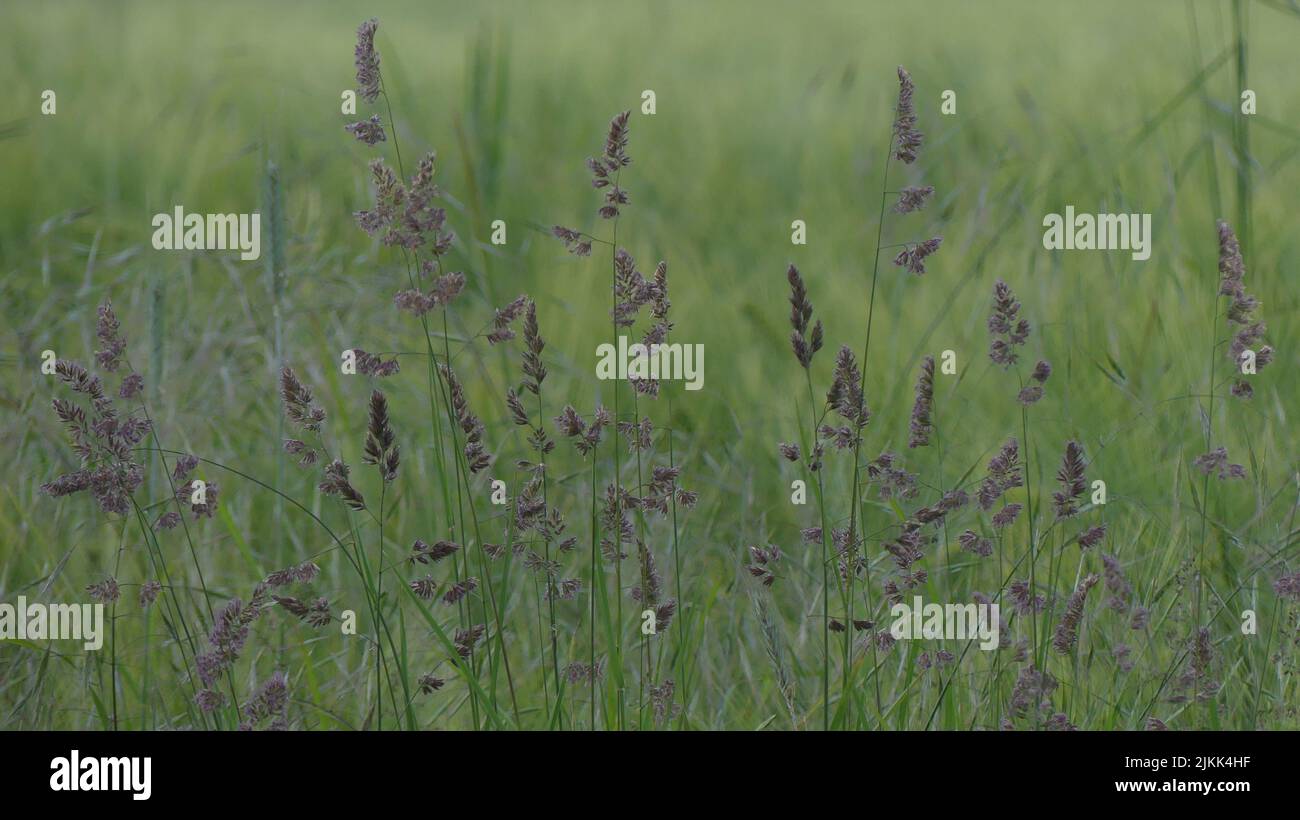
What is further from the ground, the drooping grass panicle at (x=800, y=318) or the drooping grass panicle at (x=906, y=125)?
the drooping grass panicle at (x=906, y=125)

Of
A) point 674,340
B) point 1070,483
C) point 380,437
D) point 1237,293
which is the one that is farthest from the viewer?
point 674,340

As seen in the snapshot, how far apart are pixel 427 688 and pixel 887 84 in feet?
7.41

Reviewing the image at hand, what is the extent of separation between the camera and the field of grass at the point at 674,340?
187cm

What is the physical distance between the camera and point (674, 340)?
2.71 metres

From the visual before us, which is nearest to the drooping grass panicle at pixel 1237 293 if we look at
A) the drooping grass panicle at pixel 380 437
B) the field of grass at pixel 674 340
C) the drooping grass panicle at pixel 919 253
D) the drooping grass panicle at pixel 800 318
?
the field of grass at pixel 674 340

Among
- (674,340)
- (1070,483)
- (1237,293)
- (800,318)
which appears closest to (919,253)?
(800,318)

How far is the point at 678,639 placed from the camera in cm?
185

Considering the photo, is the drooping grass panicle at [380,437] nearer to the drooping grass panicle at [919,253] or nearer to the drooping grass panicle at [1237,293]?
the drooping grass panicle at [919,253]

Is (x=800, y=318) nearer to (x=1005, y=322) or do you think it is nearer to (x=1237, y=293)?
(x=1005, y=322)

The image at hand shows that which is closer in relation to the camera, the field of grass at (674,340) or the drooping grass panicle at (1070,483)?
the drooping grass panicle at (1070,483)

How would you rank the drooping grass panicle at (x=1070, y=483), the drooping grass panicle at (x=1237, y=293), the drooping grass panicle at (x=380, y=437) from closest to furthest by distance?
the drooping grass panicle at (x=380, y=437)
the drooping grass panicle at (x=1070, y=483)
the drooping grass panicle at (x=1237, y=293)

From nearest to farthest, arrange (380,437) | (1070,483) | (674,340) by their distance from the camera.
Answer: (380,437), (1070,483), (674,340)

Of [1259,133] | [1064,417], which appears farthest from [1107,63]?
[1064,417]
